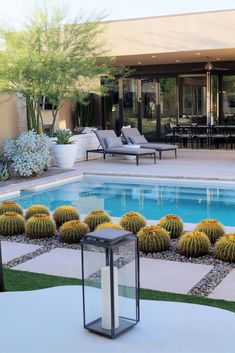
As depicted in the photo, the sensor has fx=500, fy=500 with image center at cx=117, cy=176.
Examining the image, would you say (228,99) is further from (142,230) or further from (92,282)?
(92,282)

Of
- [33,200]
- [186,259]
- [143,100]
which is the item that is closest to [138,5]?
[143,100]

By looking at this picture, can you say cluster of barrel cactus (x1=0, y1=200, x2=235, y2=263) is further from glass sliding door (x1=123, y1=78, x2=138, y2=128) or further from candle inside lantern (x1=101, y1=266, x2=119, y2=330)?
glass sliding door (x1=123, y1=78, x2=138, y2=128)

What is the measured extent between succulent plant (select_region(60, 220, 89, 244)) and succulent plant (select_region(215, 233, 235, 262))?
1.73 meters

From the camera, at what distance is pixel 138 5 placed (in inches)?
720

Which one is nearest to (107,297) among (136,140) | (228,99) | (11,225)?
(11,225)

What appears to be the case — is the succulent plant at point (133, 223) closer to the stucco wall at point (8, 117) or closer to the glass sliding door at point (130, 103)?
the stucco wall at point (8, 117)

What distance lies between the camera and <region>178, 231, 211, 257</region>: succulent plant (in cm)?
551

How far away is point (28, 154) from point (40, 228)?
578cm

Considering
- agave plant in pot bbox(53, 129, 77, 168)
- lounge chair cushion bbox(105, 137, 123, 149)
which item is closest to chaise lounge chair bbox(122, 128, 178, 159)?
lounge chair cushion bbox(105, 137, 123, 149)

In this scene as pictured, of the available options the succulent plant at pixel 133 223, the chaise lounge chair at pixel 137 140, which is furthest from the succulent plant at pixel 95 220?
the chaise lounge chair at pixel 137 140

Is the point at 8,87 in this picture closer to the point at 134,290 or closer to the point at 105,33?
the point at 105,33

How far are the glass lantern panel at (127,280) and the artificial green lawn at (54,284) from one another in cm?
127

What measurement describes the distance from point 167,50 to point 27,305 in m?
13.6

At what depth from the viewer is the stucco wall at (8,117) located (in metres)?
13.4
